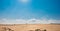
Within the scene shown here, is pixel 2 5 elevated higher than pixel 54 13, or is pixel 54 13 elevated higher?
pixel 2 5

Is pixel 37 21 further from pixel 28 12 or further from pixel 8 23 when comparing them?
pixel 8 23

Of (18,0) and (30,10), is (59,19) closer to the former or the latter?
(30,10)

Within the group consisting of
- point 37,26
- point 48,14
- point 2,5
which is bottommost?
point 37,26

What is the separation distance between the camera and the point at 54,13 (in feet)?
10.0

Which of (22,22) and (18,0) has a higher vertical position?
(18,0)

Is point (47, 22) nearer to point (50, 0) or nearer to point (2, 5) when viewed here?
point (50, 0)

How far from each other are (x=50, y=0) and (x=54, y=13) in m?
0.32

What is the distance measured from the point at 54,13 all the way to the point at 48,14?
139 millimetres

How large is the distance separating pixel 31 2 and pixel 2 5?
0.67 m

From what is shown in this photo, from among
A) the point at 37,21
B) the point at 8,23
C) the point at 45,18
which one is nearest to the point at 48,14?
the point at 45,18

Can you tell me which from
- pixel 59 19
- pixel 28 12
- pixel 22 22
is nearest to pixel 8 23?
pixel 22 22

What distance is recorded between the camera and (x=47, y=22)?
3.04 meters

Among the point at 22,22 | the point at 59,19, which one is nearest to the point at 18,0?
the point at 22,22

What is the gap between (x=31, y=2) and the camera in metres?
3.08
